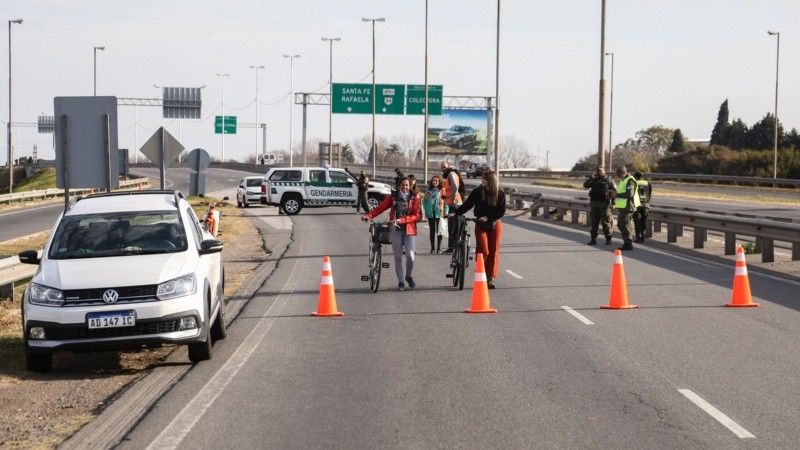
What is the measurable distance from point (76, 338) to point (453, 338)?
13.6 feet

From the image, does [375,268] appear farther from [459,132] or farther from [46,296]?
[459,132]

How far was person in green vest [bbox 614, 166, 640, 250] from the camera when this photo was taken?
26016 millimetres

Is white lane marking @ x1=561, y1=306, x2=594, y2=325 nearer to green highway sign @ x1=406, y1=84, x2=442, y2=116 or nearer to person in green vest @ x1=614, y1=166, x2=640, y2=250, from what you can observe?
person in green vest @ x1=614, y1=166, x2=640, y2=250

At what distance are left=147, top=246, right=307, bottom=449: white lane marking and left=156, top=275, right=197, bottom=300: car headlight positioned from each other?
0.81m

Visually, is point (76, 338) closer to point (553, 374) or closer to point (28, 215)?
point (553, 374)

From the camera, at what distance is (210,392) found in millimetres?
9859

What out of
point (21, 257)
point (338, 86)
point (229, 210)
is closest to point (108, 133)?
point (21, 257)

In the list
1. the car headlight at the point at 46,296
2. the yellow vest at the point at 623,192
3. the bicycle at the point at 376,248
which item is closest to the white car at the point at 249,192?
the yellow vest at the point at 623,192

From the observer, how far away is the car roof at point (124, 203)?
1266 centimetres

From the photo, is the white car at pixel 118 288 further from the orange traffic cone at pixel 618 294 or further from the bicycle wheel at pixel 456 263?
the bicycle wheel at pixel 456 263

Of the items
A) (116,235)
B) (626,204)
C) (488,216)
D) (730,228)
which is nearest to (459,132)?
(626,204)

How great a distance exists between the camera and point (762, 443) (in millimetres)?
7836

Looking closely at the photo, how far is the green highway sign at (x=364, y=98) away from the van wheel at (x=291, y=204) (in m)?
32.3

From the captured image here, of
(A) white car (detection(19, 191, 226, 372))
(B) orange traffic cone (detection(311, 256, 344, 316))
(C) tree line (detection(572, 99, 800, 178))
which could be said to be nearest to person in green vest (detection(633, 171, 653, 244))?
(B) orange traffic cone (detection(311, 256, 344, 316))
